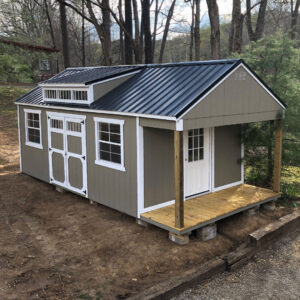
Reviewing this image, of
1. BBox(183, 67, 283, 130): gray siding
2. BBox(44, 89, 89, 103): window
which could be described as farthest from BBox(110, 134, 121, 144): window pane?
BBox(183, 67, 283, 130): gray siding

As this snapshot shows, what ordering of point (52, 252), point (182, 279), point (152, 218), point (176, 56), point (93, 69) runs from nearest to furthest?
point (182, 279)
point (52, 252)
point (152, 218)
point (93, 69)
point (176, 56)

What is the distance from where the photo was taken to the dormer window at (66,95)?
8703mm

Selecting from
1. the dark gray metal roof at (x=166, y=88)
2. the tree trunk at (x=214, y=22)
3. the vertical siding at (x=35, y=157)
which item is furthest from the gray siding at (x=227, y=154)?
the tree trunk at (x=214, y=22)

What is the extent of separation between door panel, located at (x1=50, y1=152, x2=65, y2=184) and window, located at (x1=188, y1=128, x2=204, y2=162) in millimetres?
3516

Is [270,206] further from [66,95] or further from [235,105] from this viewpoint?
[66,95]

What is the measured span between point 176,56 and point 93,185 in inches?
1887

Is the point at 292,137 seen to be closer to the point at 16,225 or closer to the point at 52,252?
the point at 52,252

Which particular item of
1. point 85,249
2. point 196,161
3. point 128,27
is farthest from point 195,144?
point 128,27

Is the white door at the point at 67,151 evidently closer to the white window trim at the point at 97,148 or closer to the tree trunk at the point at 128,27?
the white window trim at the point at 97,148

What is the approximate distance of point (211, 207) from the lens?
25.7 ft

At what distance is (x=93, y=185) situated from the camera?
8.74m

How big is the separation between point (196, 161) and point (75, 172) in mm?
3108

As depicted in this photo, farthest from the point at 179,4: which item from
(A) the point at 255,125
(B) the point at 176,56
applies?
(A) the point at 255,125

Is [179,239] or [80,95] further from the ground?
[80,95]
